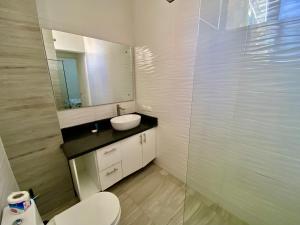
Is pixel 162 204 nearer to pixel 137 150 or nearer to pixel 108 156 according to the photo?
pixel 137 150

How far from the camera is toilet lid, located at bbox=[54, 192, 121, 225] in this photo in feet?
3.03

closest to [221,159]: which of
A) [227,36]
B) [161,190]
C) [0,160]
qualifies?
[161,190]

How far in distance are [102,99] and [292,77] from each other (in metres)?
1.84

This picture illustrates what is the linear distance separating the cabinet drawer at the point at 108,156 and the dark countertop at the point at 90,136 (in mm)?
71

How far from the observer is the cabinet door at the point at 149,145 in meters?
1.85

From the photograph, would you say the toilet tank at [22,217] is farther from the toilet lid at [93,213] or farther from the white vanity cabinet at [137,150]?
the white vanity cabinet at [137,150]

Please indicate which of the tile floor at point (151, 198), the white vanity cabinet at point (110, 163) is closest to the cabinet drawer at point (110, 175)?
the white vanity cabinet at point (110, 163)

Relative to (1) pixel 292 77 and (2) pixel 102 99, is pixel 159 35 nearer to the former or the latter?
(2) pixel 102 99

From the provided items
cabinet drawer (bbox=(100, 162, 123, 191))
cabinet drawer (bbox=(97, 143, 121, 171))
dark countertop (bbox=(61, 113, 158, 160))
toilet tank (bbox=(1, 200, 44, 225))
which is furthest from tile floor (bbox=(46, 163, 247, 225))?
toilet tank (bbox=(1, 200, 44, 225))

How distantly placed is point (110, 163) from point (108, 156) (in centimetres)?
9

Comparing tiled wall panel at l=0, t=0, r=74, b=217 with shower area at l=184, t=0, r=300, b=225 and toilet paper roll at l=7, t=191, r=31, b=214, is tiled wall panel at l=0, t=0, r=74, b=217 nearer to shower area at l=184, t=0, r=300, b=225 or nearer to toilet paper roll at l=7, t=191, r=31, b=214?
toilet paper roll at l=7, t=191, r=31, b=214

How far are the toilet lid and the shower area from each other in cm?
79

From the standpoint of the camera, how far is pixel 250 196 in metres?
1.24

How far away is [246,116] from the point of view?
117 centimetres
